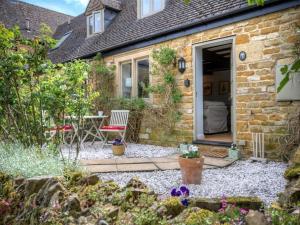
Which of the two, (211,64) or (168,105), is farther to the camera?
(211,64)

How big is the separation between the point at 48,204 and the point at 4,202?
21.0 inches

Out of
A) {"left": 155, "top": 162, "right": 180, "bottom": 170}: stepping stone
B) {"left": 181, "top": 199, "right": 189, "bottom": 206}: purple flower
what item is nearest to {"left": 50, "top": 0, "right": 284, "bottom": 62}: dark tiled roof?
{"left": 155, "top": 162, "right": 180, "bottom": 170}: stepping stone

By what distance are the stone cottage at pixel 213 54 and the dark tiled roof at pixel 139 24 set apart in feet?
0.09

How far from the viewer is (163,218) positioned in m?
2.07

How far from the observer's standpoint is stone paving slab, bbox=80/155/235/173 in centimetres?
430

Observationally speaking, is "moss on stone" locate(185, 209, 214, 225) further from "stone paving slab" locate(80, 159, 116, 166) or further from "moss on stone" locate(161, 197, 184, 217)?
"stone paving slab" locate(80, 159, 116, 166)

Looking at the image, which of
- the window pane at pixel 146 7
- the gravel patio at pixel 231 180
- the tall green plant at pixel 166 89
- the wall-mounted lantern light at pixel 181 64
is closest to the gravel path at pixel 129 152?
the tall green plant at pixel 166 89

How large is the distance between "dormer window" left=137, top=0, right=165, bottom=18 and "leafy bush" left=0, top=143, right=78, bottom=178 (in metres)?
5.66

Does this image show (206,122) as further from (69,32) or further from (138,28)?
(69,32)

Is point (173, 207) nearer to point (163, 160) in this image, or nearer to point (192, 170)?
point (192, 170)

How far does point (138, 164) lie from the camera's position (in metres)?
4.68

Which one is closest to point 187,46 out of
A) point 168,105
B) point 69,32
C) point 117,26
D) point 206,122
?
point 168,105

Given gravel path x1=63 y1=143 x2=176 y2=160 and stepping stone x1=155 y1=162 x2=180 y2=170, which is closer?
stepping stone x1=155 y1=162 x2=180 y2=170

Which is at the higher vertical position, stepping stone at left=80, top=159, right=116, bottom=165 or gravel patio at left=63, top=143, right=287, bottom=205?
stepping stone at left=80, top=159, right=116, bottom=165
